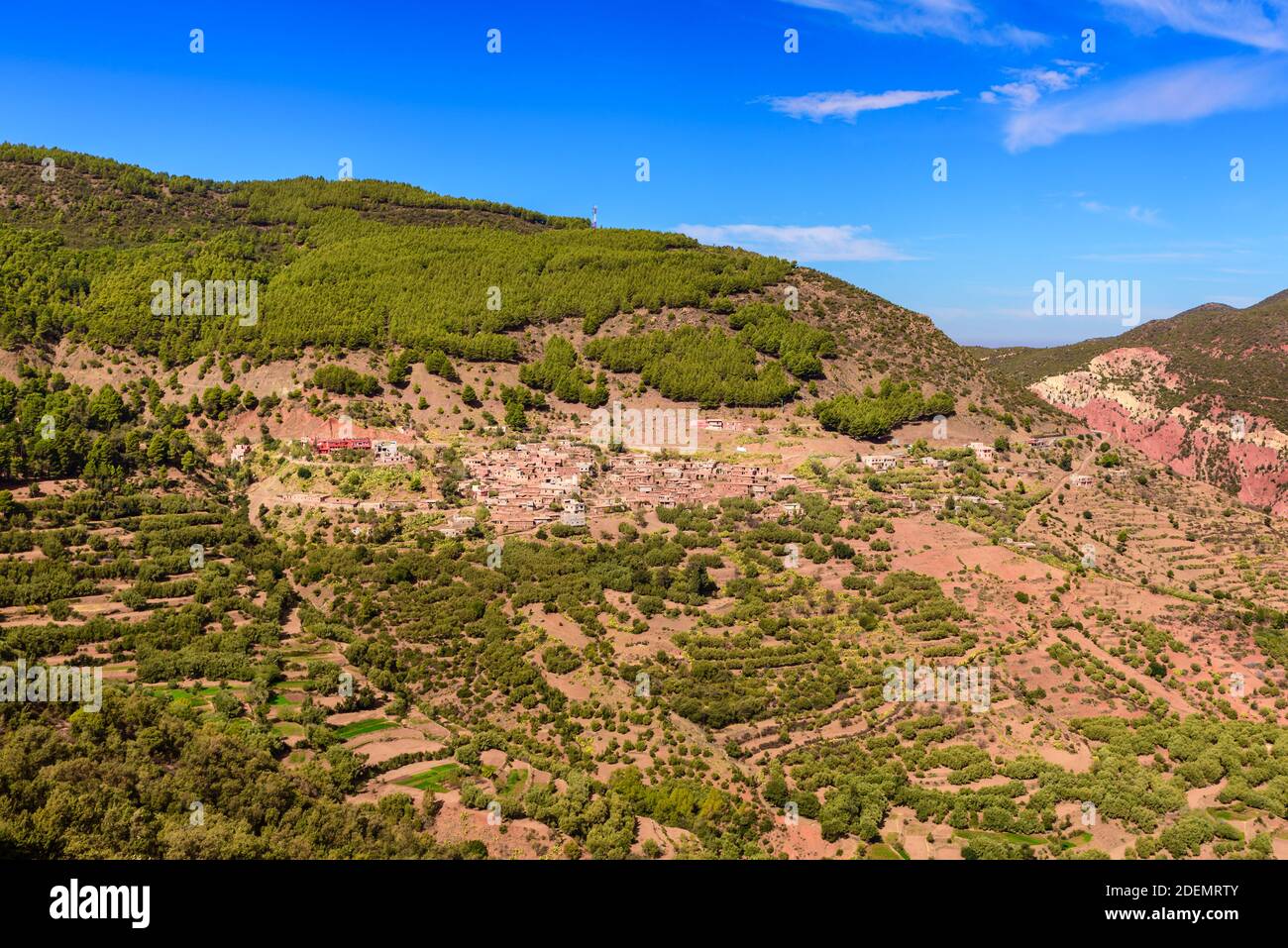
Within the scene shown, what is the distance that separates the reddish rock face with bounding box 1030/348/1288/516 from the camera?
2798 inches

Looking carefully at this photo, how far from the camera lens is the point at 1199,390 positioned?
261 ft

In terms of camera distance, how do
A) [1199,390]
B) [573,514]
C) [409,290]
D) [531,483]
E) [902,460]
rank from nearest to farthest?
[573,514], [531,483], [902,460], [409,290], [1199,390]

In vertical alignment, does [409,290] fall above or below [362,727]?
above

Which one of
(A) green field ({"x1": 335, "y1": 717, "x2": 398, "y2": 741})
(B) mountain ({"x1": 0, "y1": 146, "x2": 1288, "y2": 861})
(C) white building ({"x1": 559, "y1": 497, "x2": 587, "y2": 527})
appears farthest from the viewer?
(C) white building ({"x1": 559, "y1": 497, "x2": 587, "y2": 527})

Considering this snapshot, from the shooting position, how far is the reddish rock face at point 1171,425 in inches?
2798

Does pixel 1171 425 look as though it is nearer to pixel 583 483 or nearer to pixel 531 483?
pixel 583 483

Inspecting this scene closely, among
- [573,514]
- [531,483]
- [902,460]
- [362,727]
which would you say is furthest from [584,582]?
[902,460]

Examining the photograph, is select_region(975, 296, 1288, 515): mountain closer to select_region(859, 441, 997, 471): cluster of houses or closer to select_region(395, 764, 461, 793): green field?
select_region(859, 441, 997, 471): cluster of houses

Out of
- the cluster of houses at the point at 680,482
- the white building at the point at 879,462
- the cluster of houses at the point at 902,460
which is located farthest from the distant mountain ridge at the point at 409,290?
the cluster of houses at the point at 680,482

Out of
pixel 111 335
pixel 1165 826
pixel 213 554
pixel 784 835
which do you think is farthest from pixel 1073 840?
pixel 111 335

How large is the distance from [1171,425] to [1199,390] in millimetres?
5818

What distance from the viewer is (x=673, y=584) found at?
3356 centimetres

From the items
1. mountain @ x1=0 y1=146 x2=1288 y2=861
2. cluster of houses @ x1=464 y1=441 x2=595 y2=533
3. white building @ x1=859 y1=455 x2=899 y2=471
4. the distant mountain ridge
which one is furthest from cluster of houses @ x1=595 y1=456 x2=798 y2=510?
the distant mountain ridge

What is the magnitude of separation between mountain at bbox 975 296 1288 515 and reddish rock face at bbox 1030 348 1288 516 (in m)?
0.09
